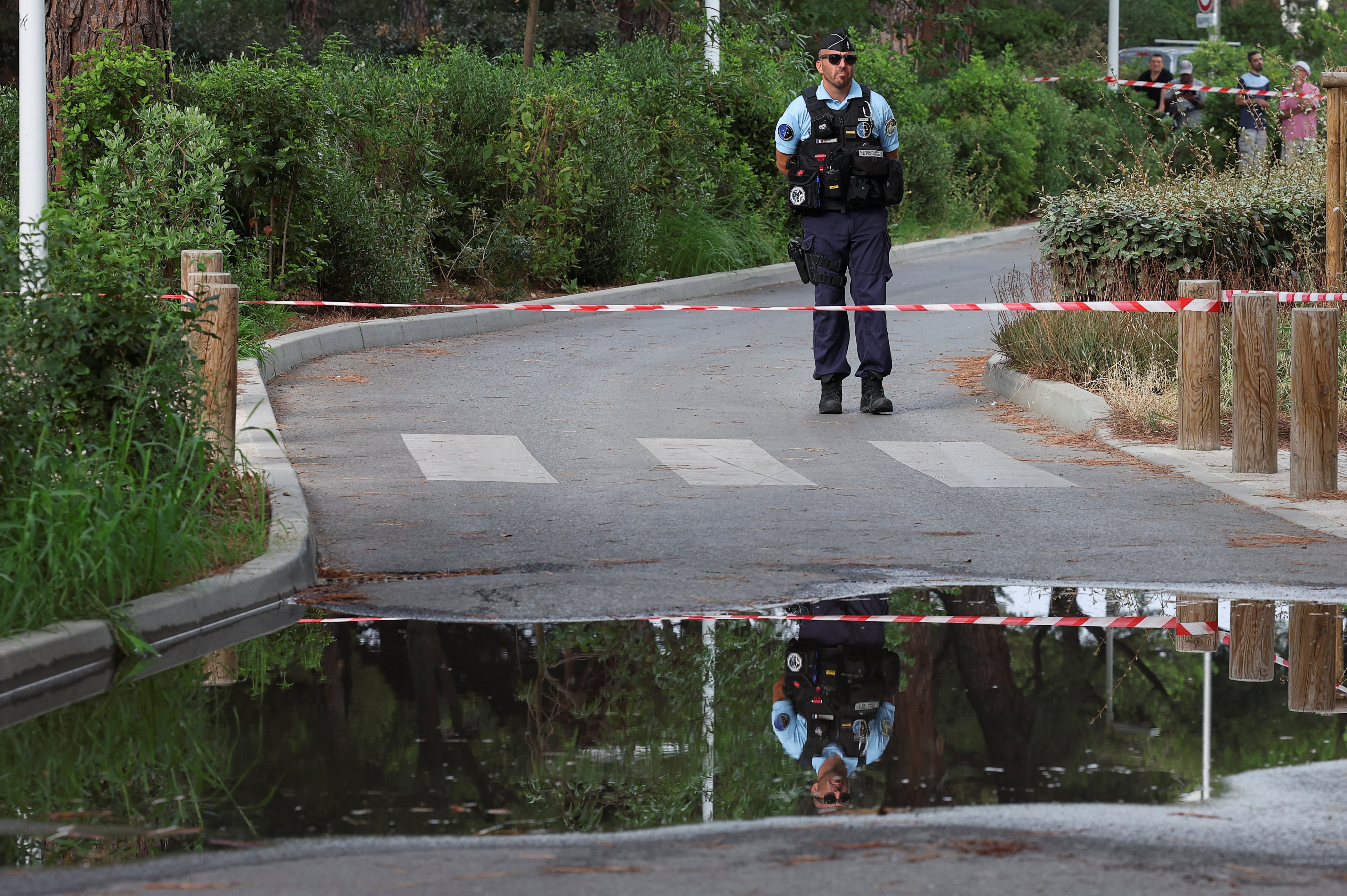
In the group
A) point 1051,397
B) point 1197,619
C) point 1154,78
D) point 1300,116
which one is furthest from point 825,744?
point 1154,78

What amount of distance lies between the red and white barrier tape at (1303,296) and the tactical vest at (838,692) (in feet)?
13.9

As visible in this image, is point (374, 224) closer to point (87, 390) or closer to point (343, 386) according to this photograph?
point (343, 386)

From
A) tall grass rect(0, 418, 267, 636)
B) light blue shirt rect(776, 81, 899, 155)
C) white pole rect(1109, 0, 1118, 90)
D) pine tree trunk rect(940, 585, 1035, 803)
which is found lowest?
pine tree trunk rect(940, 585, 1035, 803)

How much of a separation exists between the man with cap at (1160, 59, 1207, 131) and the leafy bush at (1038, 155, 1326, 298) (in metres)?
15.1

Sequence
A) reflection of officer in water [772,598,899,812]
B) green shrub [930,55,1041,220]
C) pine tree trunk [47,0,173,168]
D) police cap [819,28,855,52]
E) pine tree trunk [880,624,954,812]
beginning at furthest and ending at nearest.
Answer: green shrub [930,55,1041,220]
pine tree trunk [47,0,173,168]
police cap [819,28,855,52]
reflection of officer in water [772,598,899,812]
pine tree trunk [880,624,954,812]

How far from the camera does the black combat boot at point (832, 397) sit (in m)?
11.2

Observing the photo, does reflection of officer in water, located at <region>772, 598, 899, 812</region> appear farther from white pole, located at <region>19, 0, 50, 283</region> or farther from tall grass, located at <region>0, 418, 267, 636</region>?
white pole, located at <region>19, 0, 50, 283</region>

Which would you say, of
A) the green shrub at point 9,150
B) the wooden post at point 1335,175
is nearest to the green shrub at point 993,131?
the wooden post at point 1335,175

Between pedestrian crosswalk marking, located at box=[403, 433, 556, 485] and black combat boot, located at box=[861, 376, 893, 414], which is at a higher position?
black combat boot, located at box=[861, 376, 893, 414]

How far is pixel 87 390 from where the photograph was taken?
6.56 meters

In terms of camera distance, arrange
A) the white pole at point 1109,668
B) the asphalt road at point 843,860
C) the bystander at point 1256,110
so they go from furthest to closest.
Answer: the bystander at point 1256,110, the white pole at point 1109,668, the asphalt road at point 843,860

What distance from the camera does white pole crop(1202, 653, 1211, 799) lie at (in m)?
4.42

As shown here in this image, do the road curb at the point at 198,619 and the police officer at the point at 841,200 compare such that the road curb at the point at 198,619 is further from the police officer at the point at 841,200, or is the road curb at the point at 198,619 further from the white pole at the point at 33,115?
the police officer at the point at 841,200

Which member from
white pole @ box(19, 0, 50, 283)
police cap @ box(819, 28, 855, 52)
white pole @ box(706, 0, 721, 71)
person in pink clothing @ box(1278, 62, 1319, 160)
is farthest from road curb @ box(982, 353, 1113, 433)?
white pole @ box(706, 0, 721, 71)
